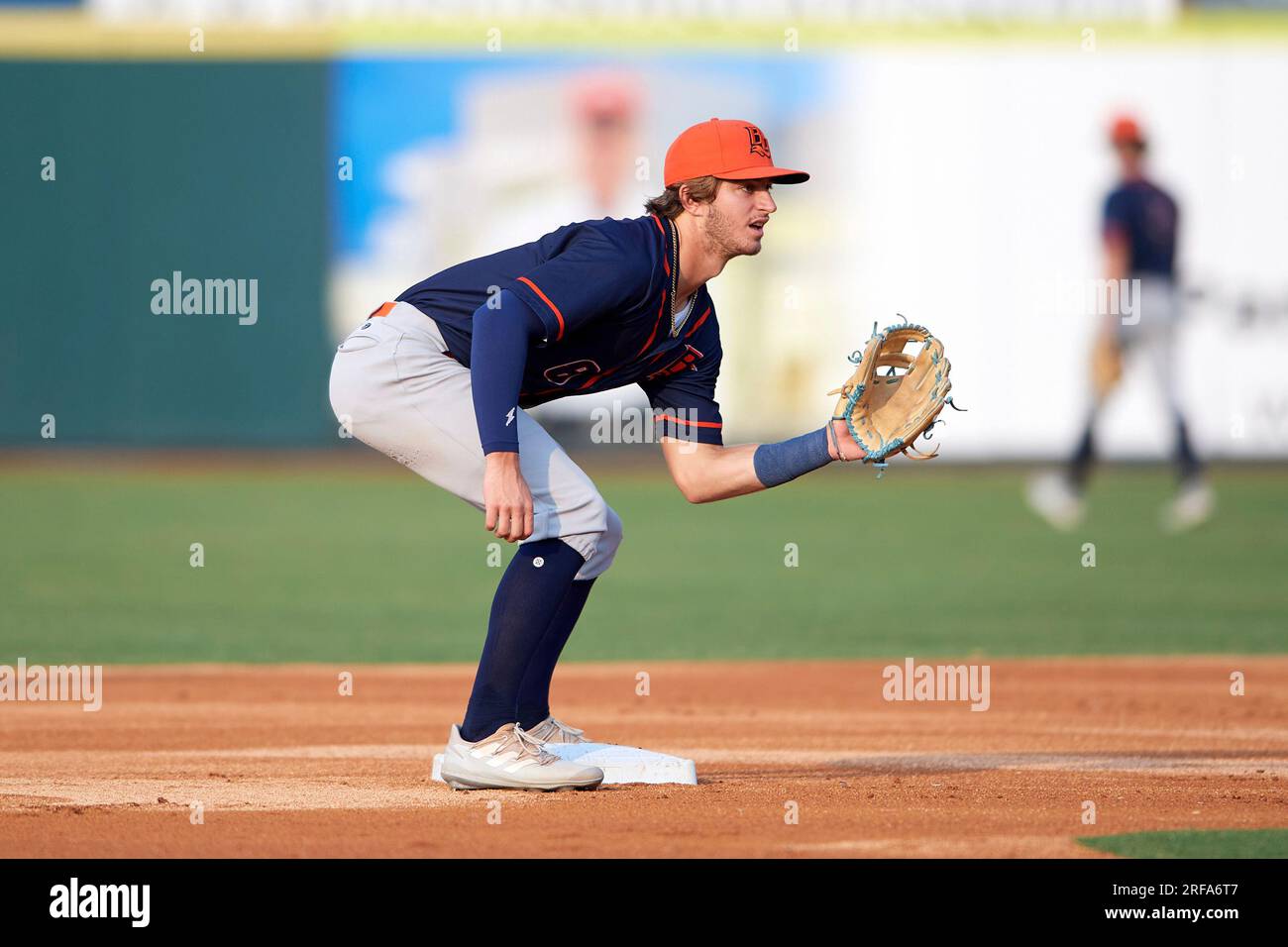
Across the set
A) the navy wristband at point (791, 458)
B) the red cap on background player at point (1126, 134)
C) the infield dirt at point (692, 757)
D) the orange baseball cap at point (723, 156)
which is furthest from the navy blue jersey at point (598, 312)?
the red cap on background player at point (1126, 134)

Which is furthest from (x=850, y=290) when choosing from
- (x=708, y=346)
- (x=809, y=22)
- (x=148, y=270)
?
(x=708, y=346)

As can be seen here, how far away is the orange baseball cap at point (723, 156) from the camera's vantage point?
4.86 metres

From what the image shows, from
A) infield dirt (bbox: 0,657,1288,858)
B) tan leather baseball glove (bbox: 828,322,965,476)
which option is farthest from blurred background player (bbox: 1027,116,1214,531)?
tan leather baseball glove (bbox: 828,322,965,476)

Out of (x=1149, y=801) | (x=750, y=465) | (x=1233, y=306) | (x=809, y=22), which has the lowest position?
(x=1149, y=801)

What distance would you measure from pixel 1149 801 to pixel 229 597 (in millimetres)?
7178

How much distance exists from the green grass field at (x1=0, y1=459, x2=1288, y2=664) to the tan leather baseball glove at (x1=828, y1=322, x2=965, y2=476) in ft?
12.5

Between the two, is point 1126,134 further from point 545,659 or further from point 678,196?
point 545,659

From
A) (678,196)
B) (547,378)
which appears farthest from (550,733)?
(678,196)

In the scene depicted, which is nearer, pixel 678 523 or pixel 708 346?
pixel 708 346

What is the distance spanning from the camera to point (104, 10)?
73.3 ft

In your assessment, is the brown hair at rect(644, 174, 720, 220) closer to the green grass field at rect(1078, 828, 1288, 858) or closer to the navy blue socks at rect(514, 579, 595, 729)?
the navy blue socks at rect(514, 579, 595, 729)

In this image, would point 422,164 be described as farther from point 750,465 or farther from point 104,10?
point 750,465

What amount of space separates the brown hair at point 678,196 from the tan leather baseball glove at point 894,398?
584 millimetres

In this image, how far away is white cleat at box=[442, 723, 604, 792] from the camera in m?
4.90
